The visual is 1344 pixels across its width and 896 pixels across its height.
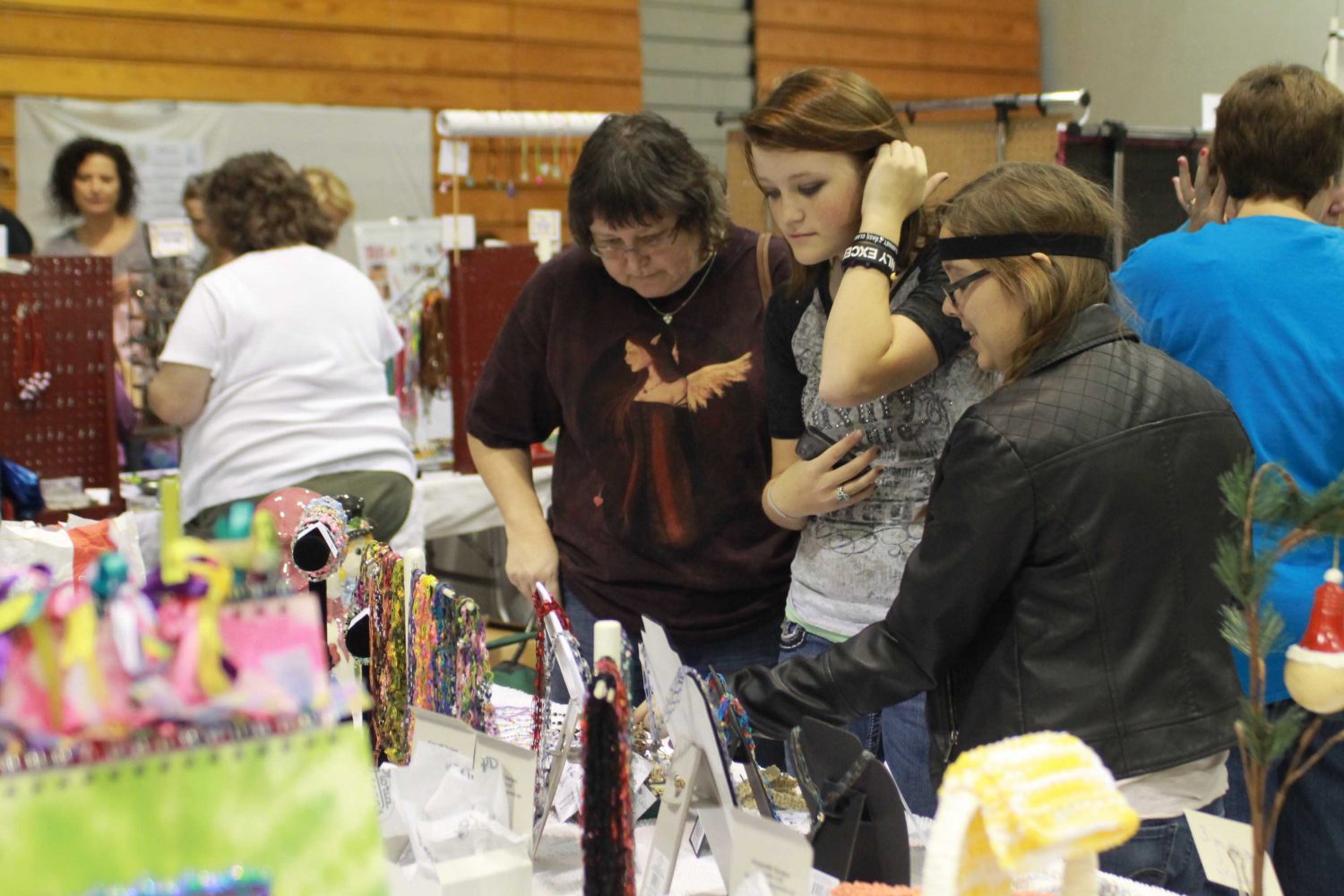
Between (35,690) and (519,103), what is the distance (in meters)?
6.30

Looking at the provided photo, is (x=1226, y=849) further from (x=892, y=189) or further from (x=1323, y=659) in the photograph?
(x=892, y=189)

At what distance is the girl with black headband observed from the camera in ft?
3.83

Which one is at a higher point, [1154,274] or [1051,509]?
[1154,274]

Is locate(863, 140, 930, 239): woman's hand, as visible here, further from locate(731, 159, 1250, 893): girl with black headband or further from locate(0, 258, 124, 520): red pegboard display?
locate(0, 258, 124, 520): red pegboard display

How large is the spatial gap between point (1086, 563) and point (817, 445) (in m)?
0.47

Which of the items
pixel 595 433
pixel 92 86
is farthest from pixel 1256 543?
pixel 92 86

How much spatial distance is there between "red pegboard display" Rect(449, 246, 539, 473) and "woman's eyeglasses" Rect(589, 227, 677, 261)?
5.64ft

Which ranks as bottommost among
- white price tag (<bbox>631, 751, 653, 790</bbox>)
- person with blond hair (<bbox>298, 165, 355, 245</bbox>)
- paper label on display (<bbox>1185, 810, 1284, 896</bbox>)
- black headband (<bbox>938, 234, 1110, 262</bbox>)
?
white price tag (<bbox>631, 751, 653, 790</bbox>)

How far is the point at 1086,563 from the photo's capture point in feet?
3.84

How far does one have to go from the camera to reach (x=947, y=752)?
1267 millimetres

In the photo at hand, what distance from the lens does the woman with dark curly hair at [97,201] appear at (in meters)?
4.35

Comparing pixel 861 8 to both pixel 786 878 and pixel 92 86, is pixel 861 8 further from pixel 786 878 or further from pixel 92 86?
pixel 786 878

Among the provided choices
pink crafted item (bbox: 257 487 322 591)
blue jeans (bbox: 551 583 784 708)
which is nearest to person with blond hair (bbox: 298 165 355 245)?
blue jeans (bbox: 551 583 784 708)

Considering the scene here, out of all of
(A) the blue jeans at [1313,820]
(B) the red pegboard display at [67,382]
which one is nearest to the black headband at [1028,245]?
(A) the blue jeans at [1313,820]
